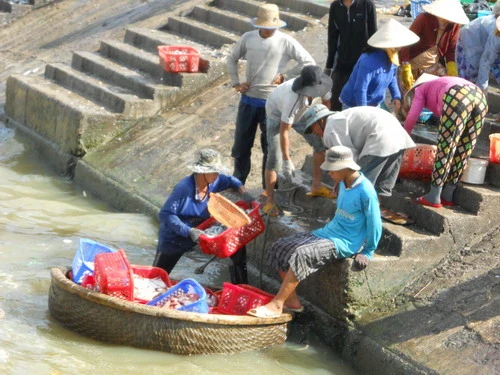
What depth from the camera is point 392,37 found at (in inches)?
351

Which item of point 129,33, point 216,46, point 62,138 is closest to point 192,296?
point 62,138

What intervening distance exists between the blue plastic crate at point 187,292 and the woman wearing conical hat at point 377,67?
2.37 meters

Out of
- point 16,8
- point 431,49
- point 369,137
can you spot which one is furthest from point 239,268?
point 16,8

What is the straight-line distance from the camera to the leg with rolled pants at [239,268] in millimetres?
8586

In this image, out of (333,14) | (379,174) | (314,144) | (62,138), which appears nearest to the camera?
(379,174)

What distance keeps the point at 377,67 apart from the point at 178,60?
4.52m

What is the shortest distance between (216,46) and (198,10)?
52.1 inches

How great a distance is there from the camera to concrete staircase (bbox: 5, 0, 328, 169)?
12.7 meters

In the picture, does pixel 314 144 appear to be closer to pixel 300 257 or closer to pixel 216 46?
pixel 300 257

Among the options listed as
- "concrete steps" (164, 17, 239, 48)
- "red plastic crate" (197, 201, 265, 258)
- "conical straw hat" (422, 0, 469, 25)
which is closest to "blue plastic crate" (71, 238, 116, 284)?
"red plastic crate" (197, 201, 265, 258)

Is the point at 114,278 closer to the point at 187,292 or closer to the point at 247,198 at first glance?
the point at 187,292

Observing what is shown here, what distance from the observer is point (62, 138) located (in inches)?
512

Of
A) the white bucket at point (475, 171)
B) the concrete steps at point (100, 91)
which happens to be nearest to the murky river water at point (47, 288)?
the concrete steps at point (100, 91)

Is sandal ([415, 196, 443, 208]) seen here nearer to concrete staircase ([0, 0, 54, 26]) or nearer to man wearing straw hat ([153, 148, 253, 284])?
man wearing straw hat ([153, 148, 253, 284])
